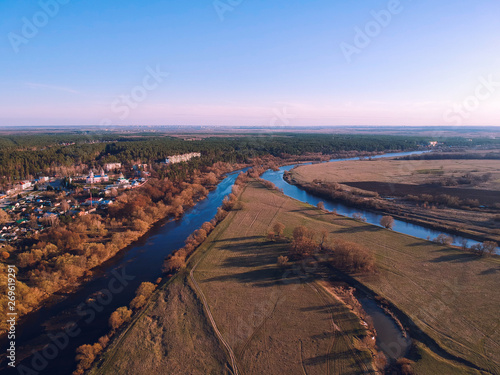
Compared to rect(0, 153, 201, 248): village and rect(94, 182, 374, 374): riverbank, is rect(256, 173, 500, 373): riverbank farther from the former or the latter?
rect(0, 153, 201, 248): village

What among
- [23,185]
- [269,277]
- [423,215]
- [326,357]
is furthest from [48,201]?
[423,215]

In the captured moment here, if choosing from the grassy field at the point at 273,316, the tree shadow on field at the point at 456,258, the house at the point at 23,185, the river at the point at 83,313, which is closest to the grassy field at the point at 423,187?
the tree shadow on field at the point at 456,258

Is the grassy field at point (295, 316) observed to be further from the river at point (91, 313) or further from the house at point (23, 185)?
the house at point (23, 185)

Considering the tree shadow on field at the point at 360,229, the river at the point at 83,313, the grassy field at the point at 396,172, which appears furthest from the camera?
the grassy field at the point at 396,172

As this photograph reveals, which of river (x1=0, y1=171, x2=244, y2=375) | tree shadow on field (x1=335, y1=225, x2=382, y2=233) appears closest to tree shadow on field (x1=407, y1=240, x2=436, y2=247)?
tree shadow on field (x1=335, y1=225, x2=382, y2=233)

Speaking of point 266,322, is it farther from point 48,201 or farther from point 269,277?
point 48,201

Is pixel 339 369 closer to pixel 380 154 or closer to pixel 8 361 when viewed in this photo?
pixel 8 361
